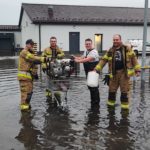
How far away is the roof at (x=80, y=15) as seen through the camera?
3872 centimetres

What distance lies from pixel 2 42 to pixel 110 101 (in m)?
34.8

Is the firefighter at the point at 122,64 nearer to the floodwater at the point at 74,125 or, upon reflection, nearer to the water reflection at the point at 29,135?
the floodwater at the point at 74,125

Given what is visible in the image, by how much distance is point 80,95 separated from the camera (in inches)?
472

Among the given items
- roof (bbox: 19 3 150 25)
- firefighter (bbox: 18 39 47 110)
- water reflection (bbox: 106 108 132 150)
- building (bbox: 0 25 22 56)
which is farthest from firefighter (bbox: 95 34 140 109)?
building (bbox: 0 25 22 56)

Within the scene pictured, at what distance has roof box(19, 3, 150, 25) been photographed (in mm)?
38719

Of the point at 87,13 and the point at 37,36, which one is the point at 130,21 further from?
the point at 37,36

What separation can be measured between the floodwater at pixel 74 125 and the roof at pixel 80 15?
27657 millimetres

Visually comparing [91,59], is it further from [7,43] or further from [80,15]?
[7,43]

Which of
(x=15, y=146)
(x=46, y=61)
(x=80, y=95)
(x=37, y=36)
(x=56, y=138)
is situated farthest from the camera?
(x=37, y=36)

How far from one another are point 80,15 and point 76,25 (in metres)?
1.56

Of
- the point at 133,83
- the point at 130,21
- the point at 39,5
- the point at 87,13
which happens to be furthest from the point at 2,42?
the point at 133,83

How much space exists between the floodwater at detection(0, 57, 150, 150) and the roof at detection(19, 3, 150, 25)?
27.7m

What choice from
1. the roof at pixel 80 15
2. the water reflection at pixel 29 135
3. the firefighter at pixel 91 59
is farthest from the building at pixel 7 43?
the water reflection at pixel 29 135

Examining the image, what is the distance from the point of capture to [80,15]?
132ft
